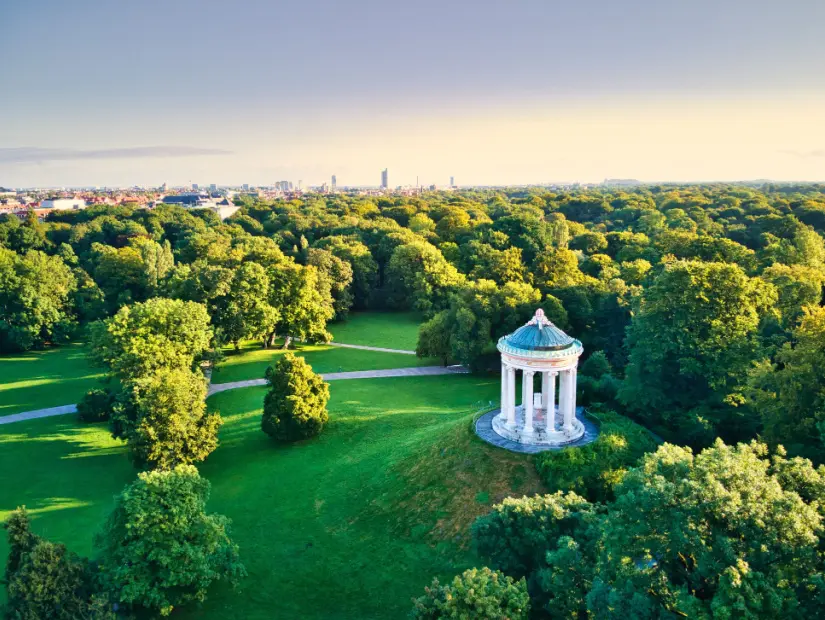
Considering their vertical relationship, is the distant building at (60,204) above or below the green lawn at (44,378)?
above

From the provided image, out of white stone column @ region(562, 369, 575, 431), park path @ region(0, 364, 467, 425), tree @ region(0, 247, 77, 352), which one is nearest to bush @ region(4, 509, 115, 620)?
white stone column @ region(562, 369, 575, 431)

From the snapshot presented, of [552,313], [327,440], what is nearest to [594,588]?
[327,440]

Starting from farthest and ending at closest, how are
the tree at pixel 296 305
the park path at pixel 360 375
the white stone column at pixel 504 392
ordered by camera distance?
the tree at pixel 296 305
the park path at pixel 360 375
the white stone column at pixel 504 392

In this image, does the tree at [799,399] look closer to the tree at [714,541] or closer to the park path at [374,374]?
the tree at [714,541]

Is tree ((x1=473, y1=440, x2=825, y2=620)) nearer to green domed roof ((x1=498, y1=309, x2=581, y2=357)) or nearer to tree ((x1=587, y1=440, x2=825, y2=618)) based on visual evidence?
Result: tree ((x1=587, y1=440, x2=825, y2=618))

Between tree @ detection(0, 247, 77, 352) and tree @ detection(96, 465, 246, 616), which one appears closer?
tree @ detection(96, 465, 246, 616)

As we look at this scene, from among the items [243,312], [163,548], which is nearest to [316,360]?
[243,312]

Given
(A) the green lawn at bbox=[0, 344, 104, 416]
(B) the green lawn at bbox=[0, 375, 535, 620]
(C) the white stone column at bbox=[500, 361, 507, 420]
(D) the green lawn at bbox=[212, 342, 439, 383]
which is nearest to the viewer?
(B) the green lawn at bbox=[0, 375, 535, 620]

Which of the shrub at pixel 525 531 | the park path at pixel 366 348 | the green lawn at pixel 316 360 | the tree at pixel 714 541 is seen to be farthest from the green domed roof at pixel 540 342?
the park path at pixel 366 348
